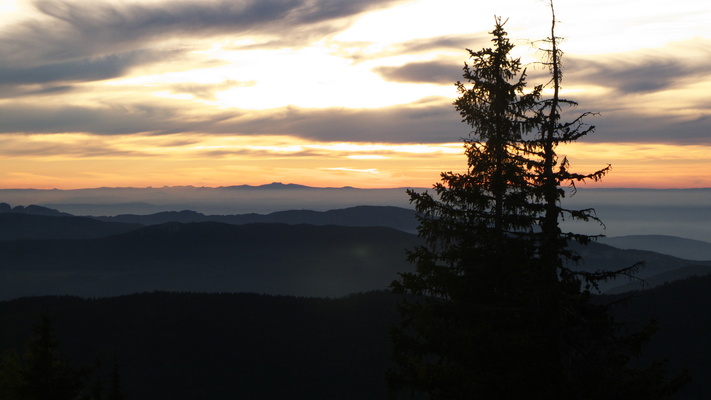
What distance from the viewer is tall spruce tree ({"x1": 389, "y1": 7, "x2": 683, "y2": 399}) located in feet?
54.0

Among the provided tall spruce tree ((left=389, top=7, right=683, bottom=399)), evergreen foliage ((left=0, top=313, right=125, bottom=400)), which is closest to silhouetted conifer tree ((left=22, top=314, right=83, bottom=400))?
evergreen foliage ((left=0, top=313, right=125, bottom=400))

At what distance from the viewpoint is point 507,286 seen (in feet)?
61.0

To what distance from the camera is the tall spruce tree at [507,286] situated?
16453mm

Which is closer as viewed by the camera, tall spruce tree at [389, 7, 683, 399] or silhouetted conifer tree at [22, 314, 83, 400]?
tall spruce tree at [389, 7, 683, 399]

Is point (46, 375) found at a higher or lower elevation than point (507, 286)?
lower

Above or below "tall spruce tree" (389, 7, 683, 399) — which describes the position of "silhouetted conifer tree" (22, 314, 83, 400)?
below

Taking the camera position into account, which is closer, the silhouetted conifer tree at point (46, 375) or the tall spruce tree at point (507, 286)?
the tall spruce tree at point (507, 286)

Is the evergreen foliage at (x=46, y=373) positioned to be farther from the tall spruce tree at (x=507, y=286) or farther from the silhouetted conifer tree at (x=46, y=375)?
the tall spruce tree at (x=507, y=286)

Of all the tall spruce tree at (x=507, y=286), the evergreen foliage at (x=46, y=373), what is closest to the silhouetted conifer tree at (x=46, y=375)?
the evergreen foliage at (x=46, y=373)

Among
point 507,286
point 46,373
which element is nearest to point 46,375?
point 46,373

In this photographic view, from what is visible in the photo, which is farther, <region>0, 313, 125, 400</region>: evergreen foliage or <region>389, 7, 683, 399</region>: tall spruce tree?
<region>0, 313, 125, 400</region>: evergreen foliage

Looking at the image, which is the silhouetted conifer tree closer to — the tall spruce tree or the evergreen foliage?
the evergreen foliage

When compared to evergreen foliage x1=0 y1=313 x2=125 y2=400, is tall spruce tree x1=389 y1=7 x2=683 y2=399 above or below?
above

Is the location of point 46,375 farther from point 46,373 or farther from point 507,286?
point 507,286
